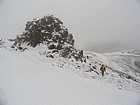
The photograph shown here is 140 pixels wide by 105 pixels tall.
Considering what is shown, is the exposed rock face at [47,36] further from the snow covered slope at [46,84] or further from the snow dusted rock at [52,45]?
the snow covered slope at [46,84]

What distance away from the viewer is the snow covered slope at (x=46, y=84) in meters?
2.91

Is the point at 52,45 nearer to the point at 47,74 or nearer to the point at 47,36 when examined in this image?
the point at 47,36

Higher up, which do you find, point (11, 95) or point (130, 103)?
point (11, 95)

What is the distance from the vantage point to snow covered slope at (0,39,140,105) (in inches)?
115

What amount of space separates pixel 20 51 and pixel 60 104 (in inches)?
58.5

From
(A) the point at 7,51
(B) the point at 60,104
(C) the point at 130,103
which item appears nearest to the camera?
(B) the point at 60,104

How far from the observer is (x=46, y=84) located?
11.6 feet

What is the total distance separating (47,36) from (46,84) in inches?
45.0

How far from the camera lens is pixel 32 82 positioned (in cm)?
338

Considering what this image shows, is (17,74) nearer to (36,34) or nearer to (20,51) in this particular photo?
(20,51)

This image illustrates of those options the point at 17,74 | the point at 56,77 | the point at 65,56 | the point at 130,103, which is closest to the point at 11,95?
the point at 17,74

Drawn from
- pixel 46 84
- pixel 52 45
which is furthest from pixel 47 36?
pixel 46 84

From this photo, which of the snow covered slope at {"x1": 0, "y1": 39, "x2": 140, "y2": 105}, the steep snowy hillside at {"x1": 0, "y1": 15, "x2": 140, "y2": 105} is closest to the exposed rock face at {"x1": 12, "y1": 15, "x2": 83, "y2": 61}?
the steep snowy hillside at {"x1": 0, "y1": 15, "x2": 140, "y2": 105}

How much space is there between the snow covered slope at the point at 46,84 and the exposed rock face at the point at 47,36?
17 centimetres
